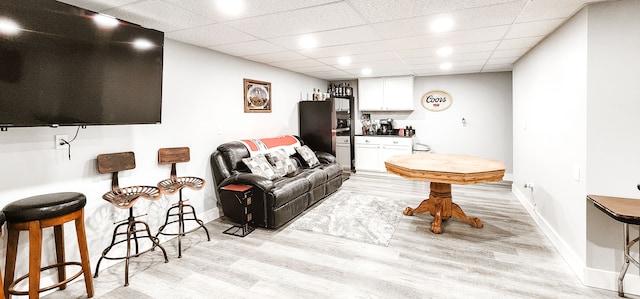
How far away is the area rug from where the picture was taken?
3.45m

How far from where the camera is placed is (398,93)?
267 inches

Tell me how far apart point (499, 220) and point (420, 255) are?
1590 mm

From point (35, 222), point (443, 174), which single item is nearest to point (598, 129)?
point (443, 174)

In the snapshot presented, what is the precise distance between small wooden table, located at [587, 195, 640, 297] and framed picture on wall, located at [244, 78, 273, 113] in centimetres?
410

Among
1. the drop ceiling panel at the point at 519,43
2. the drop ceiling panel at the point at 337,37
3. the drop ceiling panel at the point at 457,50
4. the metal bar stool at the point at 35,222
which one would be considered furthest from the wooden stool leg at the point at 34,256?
the drop ceiling panel at the point at 519,43

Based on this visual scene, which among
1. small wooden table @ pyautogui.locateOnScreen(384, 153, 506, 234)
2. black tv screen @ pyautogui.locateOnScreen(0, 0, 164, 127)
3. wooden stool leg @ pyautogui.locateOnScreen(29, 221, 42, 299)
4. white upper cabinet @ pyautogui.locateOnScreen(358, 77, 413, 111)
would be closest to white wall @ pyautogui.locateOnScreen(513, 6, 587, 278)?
small wooden table @ pyautogui.locateOnScreen(384, 153, 506, 234)

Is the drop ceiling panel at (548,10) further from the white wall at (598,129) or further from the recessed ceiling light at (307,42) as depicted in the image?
the recessed ceiling light at (307,42)

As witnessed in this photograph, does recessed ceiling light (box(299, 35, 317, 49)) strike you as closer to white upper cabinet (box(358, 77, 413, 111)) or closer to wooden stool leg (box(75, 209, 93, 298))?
wooden stool leg (box(75, 209, 93, 298))

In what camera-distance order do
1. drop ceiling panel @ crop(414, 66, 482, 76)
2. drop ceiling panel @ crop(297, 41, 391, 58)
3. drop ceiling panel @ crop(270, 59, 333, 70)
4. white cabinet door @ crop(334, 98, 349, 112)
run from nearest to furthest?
1. drop ceiling panel @ crop(297, 41, 391, 58)
2. drop ceiling panel @ crop(270, 59, 333, 70)
3. drop ceiling panel @ crop(414, 66, 482, 76)
4. white cabinet door @ crop(334, 98, 349, 112)

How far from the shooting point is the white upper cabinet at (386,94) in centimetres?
672

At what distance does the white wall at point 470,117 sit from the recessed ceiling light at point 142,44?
18.3 feet

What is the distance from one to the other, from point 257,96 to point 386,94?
3.30 meters

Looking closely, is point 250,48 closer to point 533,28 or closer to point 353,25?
point 353,25

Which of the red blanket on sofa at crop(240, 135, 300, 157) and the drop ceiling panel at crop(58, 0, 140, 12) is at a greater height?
the drop ceiling panel at crop(58, 0, 140, 12)
